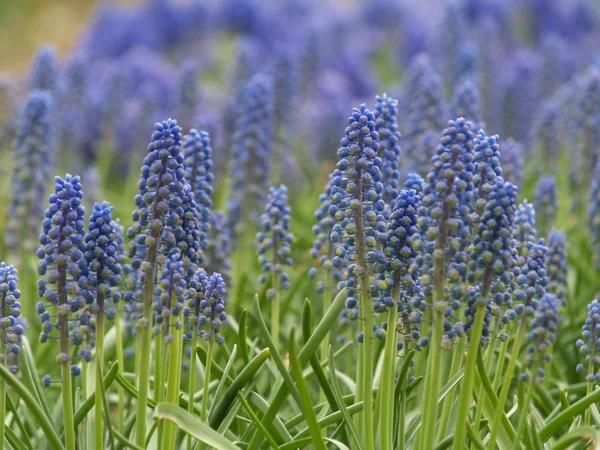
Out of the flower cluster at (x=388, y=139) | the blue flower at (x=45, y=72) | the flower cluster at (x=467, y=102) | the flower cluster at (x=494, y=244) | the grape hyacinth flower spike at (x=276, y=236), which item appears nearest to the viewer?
the flower cluster at (x=494, y=244)

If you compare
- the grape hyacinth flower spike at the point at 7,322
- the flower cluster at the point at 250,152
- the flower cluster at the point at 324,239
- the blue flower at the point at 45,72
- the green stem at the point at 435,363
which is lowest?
the green stem at the point at 435,363

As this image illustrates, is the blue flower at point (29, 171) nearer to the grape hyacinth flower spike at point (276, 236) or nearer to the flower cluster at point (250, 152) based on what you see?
the flower cluster at point (250, 152)

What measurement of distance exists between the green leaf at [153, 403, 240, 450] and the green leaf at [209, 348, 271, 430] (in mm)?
287

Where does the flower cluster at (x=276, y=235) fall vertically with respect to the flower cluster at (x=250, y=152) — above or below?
below

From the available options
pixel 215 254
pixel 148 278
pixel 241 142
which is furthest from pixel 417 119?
pixel 148 278

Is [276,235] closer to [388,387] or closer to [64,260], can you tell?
[388,387]

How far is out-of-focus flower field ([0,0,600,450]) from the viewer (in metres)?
3.58

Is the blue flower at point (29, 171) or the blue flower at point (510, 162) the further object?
the blue flower at point (29, 171)

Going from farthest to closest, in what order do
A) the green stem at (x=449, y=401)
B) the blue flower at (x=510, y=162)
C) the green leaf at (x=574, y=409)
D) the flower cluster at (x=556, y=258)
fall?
the blue flower at (x=510, y=162) < the flower cluster at (x=556, y=258) < the green stem at (x=449, y=401) < the green leaf at (x=574, y=409)

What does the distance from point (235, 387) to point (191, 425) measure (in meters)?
0.35

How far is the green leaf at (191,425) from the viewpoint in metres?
3.54

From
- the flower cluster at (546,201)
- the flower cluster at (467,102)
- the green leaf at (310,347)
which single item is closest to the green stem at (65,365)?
the green leaf at (310,347)

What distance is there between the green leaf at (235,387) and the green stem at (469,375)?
0.90 m

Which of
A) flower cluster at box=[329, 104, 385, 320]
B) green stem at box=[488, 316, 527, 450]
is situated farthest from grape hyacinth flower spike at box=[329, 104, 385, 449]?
green stem at box=[488, 316, 527, 450]
